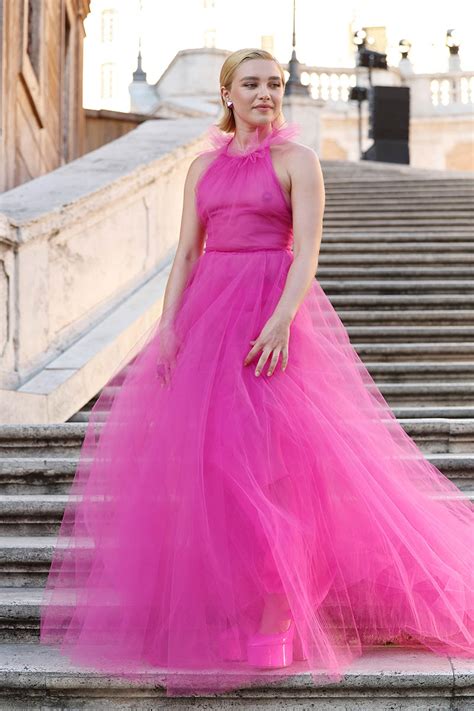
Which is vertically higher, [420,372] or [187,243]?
[187,243]

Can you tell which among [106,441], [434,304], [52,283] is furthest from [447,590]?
[434,304]

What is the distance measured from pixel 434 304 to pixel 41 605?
4636 mm

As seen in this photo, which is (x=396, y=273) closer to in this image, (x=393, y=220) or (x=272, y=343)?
(x=393, y=220)

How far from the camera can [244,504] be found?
121 inches

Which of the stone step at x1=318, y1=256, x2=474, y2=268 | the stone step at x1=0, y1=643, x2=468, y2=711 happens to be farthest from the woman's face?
the stone step at x1=318, y1=256, x2=474, y2=268

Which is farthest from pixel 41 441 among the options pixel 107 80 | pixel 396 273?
pixel 107 80

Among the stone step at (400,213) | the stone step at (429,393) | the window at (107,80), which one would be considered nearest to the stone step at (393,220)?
the stone step at (400,213)

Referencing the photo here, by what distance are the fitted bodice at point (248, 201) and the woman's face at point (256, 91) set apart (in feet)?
0.26

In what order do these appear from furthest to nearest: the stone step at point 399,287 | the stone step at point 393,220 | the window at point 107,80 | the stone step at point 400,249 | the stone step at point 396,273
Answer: the window at point 107,80 < the stone step at point 393,220 < the stone step at point 400,249 < the stone step at point 396,273 < the stone step at point 399,287

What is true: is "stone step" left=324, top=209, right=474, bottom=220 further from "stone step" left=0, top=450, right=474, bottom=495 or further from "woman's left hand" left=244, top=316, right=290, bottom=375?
"woman's left hand" left=244, top=316, right=290, bottom=375

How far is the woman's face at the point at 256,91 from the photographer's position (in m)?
3.33

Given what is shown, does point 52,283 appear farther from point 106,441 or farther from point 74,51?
point 74,51

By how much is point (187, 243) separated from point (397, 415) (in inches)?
88.3

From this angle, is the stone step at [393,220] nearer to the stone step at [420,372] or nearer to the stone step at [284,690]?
the stone step at [420,372]
